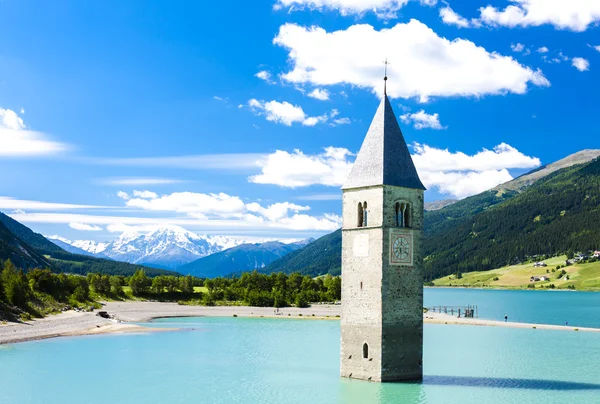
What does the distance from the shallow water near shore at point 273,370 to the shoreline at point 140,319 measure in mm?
5583

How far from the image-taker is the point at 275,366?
198 feet

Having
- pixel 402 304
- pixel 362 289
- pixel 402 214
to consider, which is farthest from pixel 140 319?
pixel 402 214

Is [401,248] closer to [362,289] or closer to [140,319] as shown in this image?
[362,289]

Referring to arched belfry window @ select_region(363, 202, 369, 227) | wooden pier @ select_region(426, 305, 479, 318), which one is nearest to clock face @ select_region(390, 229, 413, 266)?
arched belfry window @ select_region(363, 202, 369, 227)

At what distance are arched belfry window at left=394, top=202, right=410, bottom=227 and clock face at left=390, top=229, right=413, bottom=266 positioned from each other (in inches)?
30.4

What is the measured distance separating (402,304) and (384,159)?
10409mm

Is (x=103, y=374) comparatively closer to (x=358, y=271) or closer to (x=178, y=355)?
(x=178, y=355)

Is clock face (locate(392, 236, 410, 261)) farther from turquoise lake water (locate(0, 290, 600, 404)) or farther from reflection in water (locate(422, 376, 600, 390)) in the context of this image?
reflection in water (locate(422, 376, 600, 390))

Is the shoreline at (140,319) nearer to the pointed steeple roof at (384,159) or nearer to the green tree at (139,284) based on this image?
the green tree at (139,284)

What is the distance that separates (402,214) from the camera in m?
48.3

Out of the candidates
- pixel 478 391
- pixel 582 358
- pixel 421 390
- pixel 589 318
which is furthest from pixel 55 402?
pixel 589 318

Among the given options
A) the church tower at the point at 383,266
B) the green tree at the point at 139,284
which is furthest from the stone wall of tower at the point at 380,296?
the green tree at the point at 139,284

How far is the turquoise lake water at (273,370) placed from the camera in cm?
4572

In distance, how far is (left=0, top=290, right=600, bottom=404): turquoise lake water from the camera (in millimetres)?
45719
